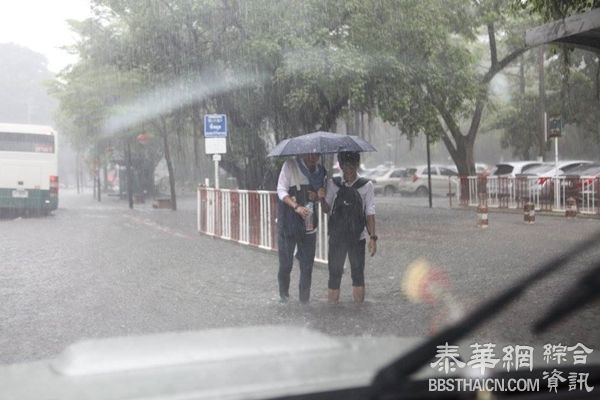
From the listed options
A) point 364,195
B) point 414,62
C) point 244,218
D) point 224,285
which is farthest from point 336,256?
point 414,62

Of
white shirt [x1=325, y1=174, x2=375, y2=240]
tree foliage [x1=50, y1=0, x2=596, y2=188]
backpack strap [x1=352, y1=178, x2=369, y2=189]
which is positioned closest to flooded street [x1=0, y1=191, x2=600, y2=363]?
white shirt [x1=325, y1=174, x2=375, y2=240]

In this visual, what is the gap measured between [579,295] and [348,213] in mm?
5244

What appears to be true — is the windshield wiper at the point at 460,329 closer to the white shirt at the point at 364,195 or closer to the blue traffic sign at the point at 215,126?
the white shirt at the point at 364,195

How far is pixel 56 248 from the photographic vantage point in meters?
13.8

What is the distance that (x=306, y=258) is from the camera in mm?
7523

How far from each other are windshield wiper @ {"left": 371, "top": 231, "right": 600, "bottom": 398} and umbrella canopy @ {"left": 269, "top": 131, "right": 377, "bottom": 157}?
5260 mm

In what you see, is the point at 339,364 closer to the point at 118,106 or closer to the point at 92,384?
the point at 92,384

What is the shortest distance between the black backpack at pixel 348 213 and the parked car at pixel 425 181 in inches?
1129

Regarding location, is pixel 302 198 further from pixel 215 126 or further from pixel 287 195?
pixel 215 126

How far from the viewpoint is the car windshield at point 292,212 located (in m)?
5.36

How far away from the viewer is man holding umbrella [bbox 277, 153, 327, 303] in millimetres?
7398

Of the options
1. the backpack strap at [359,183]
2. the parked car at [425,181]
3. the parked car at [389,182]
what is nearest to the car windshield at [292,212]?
the backpack strap at [359,183]

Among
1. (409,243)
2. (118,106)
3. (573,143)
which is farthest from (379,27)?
(573,143)

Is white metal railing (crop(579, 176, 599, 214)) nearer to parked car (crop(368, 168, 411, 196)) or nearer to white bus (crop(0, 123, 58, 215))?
white bus (crop(0, 123, 58, 215))
